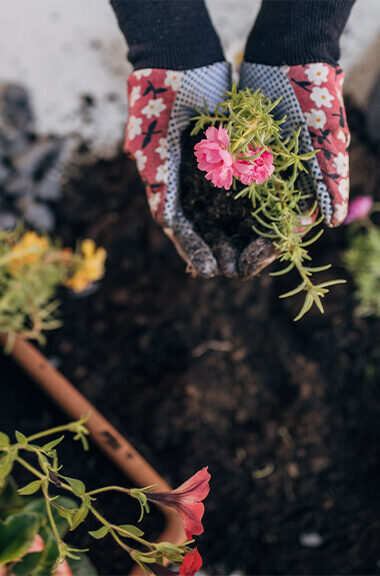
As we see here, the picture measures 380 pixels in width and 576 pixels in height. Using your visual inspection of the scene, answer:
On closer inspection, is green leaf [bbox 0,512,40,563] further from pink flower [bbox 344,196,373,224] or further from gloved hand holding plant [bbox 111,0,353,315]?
pink flower [bbox 344,196,373,224]

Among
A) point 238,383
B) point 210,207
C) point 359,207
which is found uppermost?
point 210,207

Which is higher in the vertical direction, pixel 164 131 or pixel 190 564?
pixel 164 131

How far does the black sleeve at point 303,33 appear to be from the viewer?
0.71 metres

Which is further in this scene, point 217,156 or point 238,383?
point 238,383

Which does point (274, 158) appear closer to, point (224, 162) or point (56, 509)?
point (224, 162)

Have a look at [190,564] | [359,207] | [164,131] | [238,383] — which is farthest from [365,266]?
[190,564]

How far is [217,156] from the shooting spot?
49cm

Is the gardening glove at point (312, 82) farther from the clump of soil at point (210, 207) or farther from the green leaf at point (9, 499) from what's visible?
the green leaf at point (9, 499)

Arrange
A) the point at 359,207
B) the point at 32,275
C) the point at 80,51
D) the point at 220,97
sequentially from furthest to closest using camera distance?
1. the point at 80,51
2. the point at 359,207
3. the point at 32,275
4. the point at 220,97

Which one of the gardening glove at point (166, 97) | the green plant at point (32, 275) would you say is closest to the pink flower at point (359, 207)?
the gardening glove at point (166, 97)

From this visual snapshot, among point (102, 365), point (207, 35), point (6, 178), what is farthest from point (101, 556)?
point (207, 35)

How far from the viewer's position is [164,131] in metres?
0.74

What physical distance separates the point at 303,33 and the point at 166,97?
255 millimetres

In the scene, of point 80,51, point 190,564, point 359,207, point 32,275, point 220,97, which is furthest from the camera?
point 80,51
